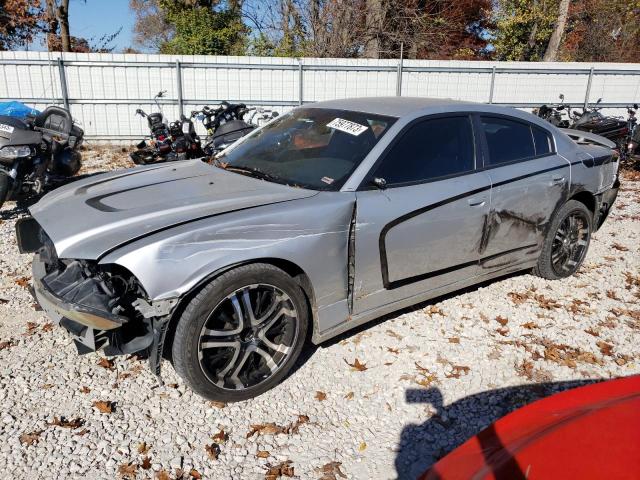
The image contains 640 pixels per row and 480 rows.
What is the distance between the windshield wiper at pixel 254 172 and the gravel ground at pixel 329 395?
1244 mm

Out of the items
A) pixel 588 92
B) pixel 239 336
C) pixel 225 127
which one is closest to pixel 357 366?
pixel 239 336

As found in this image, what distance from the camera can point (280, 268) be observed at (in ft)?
9.84

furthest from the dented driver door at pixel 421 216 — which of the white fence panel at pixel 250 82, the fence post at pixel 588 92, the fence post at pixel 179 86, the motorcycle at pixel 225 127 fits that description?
the fence post at pixel 588 92

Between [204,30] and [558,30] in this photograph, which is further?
[558,30]

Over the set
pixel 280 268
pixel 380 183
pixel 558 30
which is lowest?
pixel 280 268

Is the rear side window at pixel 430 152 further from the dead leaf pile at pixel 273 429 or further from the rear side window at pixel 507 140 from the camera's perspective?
the dead leaf pile at pixel 273 429

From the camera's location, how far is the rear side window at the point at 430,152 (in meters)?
3.45

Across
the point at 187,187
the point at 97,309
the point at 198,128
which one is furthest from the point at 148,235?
the point at 198,128

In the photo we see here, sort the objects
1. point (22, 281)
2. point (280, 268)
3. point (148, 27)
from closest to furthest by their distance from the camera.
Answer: point (280, 268)
point (22, 281)
point (148, 27)

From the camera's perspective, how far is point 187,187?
341cm

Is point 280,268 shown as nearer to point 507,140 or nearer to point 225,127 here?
point 507,140

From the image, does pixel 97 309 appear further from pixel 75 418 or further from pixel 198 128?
pixel 198 128

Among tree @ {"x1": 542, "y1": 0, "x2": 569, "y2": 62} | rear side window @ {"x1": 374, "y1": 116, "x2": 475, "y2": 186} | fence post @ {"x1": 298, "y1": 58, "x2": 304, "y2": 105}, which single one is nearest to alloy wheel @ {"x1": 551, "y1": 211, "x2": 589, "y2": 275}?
rear side window @ {"x1": 374, "y1": 116, "x2": 475, "y2": 186}

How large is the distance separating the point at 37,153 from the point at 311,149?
4.50 metres
